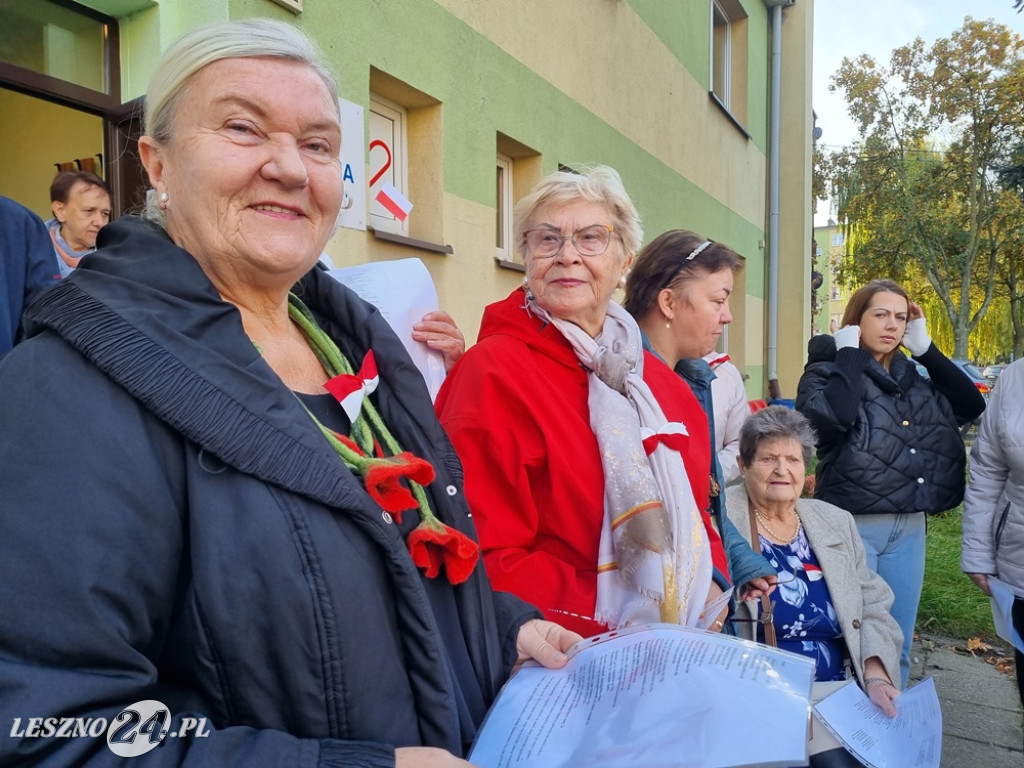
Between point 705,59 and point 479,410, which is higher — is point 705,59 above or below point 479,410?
above

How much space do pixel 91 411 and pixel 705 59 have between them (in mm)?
11030

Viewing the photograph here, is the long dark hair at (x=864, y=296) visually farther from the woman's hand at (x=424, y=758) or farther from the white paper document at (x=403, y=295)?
the woman's hand at (x=424, y=758)

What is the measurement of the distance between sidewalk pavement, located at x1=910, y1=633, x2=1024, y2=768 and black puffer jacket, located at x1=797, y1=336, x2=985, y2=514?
1.18 m

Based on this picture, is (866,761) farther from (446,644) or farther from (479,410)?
(479,410)

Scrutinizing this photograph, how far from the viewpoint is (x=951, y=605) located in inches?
223

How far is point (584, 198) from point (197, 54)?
128 centimetres

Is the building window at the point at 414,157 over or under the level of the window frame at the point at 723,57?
under

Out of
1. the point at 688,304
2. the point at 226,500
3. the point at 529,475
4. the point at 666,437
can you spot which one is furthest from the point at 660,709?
the point at 688,304

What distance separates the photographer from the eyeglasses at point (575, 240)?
7.27ft

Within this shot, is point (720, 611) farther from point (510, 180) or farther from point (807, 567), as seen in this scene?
point (510, 180)

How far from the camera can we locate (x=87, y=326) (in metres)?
0.91

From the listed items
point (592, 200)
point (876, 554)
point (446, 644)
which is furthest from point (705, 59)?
point (446, 644)

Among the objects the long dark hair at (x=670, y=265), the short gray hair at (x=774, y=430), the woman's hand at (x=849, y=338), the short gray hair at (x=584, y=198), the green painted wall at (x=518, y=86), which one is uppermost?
the green painted wall at (x=518, y=86)

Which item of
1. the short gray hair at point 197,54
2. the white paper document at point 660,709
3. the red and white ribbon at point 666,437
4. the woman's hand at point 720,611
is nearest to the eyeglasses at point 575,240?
the red and white ribbon at point 666,437
